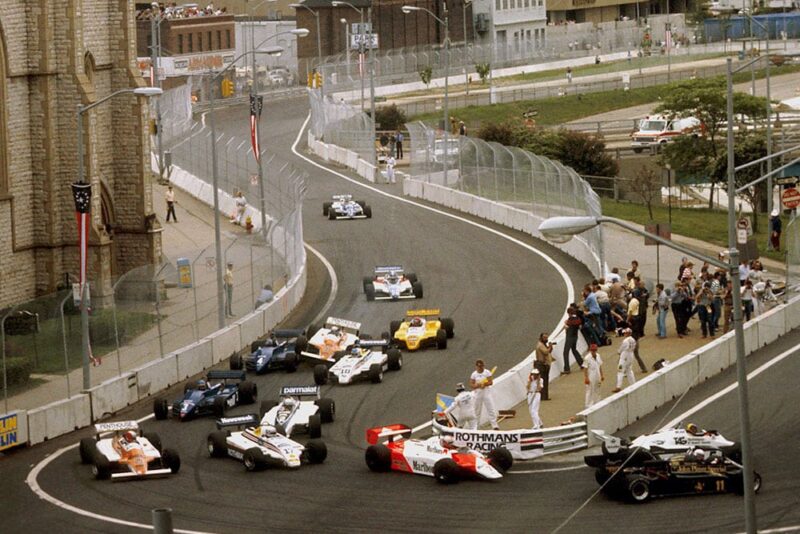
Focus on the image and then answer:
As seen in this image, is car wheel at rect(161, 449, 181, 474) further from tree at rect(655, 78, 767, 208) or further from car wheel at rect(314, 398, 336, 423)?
tree at rect(655, 78, 767, 208)

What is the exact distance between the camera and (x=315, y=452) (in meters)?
30.3

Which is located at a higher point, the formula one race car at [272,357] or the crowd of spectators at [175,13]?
the crowd of spectators at [175,13]

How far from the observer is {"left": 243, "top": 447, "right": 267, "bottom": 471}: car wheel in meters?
30.0

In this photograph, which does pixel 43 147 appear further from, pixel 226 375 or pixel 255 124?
pixel 226 375

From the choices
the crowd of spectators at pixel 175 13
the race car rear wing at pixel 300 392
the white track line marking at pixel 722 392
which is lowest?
the white track line marking at pixel 722 392

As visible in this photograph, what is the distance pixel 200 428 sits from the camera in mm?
33875

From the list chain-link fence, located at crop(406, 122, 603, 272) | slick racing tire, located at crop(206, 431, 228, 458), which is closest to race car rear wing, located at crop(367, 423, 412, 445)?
slick racing tire, located at crop(206, 431, 228, 458)

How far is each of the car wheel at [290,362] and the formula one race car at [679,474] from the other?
41.2 feet

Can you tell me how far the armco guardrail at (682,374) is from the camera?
105 feet

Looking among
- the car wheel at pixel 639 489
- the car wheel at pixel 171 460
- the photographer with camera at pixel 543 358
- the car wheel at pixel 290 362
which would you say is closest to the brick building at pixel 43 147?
the car wheel at pixel 290 362

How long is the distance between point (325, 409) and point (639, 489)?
841 cm

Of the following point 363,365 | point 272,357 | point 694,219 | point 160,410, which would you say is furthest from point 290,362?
point 694,219

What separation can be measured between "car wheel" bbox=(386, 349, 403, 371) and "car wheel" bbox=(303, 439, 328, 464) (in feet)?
26.6

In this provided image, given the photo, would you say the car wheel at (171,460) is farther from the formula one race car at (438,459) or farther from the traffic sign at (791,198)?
the traffic sign at (791,198)
